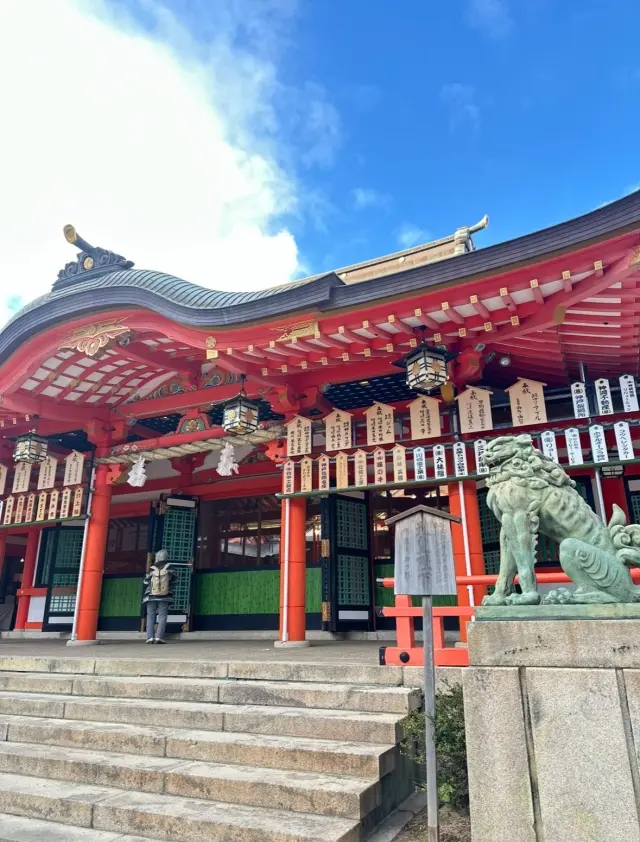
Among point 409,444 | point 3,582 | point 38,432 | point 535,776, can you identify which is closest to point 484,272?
point 409,444

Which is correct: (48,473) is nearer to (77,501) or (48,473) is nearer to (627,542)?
(77,501)

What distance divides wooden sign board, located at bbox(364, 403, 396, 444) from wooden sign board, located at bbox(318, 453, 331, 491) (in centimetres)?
75

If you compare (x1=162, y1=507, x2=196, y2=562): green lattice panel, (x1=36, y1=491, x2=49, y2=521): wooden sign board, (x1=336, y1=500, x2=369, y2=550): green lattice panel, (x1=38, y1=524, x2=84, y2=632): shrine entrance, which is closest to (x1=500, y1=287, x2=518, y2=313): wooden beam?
(x1=336, y1=500, x2=369, y2=550): green lattice panel

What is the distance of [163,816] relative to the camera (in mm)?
3529

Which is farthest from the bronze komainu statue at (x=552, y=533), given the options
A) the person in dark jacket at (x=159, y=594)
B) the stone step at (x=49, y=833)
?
the person in dark jacket at (x=159, y=594)

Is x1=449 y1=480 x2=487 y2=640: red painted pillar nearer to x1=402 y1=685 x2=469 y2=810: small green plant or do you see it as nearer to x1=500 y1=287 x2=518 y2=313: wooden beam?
x1=500 y1=287 x2=518 y2=313: wooden beam

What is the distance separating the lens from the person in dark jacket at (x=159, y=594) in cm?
1016

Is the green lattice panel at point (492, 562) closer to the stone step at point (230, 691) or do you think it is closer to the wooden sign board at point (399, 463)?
the wooden sign board at point (399, 463)

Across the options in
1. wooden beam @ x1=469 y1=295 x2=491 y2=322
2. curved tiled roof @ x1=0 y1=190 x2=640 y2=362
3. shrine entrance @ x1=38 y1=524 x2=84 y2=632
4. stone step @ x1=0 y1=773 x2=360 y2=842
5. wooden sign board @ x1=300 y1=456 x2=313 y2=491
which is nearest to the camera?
stone step @ x1=0 y1=773 x2=360 y2=842

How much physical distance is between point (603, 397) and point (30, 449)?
10263mm

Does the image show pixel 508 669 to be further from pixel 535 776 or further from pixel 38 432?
pixel 38 432

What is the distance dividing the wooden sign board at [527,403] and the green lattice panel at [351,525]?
386 centimetres

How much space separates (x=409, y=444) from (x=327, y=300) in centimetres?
261

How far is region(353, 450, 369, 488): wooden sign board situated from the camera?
8.07 m
